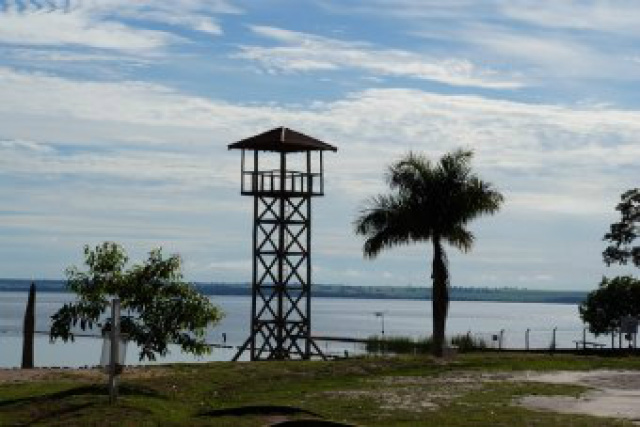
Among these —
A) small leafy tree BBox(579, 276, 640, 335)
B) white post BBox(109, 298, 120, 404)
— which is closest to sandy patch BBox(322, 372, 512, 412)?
white post BBox(109, 298, 120, 404)

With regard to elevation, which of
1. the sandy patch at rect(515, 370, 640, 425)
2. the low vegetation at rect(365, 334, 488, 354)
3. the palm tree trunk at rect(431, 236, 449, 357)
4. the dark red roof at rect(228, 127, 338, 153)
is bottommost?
the sandy patch at rect(515, 370, 640, 425)

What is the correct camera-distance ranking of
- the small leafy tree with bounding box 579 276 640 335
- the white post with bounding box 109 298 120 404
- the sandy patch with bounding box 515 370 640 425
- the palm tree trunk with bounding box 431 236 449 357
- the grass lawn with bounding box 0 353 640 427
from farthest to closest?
the small leafy tree with bounding box 579 276 640 335
the palm tree trunk with bounding box 431 236 449 357
the sandy patch with bounding box 515 370 640 425
the white post with bounding box 109 298 120 404
the grass lawn with bounding box 0 353 640 427

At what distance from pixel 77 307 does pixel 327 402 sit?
9.13 m

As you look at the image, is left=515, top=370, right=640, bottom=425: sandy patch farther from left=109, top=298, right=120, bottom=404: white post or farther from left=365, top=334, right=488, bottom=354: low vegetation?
left=365, top=334, right=488, bottom=354: low vegetation

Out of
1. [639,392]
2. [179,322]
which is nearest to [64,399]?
[179,322]

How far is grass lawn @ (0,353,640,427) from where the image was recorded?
22.8 metres

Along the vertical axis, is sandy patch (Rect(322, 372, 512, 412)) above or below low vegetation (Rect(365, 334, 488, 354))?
below

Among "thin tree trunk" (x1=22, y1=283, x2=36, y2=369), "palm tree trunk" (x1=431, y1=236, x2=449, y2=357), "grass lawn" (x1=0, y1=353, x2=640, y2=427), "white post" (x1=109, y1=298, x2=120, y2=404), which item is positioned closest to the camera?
"grass lawn" (x1=0, y1=353, x2=640, y2=427)

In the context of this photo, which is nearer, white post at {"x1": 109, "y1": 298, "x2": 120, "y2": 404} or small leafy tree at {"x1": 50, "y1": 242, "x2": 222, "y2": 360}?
white post at {"x1": 109, "y1": 298, "x2": 120, "y2": 404}

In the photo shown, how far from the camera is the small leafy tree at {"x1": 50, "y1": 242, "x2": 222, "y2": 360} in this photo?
32.5 metres

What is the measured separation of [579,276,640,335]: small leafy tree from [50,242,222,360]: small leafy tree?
47242mm

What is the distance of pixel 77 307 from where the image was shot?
1280 inches

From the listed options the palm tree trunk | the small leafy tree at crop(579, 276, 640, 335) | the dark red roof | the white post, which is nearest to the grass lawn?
the white post

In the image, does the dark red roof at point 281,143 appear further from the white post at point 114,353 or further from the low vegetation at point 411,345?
the white post at point 114,353
